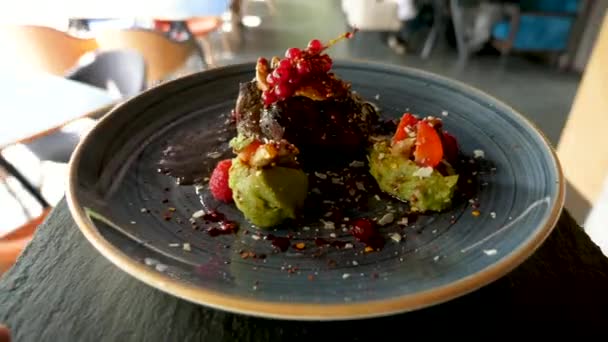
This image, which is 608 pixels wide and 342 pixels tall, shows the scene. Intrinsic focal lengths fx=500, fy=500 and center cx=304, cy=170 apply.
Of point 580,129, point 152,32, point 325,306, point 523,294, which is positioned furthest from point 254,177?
point 580,129

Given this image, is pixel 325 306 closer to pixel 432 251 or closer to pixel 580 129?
pixel 432 251

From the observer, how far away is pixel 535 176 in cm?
115

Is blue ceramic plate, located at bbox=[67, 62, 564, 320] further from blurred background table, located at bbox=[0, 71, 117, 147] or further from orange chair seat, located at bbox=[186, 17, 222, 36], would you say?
orange chair seat, located at bbox=[186, 17, 222, 36]

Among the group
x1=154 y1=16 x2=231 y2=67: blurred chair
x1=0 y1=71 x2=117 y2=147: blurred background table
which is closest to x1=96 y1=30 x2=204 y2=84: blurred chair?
x1=0 y1=71 x2=117 y2=147: blurred background table

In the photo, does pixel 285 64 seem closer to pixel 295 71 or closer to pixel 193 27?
pixel 295 71

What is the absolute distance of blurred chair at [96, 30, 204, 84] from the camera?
266 centimetres

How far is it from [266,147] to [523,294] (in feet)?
2.00

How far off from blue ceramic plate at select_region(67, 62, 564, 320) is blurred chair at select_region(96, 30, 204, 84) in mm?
1341

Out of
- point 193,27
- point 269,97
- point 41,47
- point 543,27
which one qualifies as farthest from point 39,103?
point 543,27

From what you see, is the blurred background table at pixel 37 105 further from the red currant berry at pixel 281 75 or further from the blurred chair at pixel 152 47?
the red currant berry at pixel 281 75

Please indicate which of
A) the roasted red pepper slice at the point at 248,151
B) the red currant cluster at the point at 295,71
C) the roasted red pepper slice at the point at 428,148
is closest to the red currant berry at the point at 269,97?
the red currant cluster at the point at 295,71

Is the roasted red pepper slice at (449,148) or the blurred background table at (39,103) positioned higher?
the roasted red pepper slice at (449,148)

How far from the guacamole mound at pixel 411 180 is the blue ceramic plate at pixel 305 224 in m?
0.03

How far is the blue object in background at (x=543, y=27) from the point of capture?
4152mm
